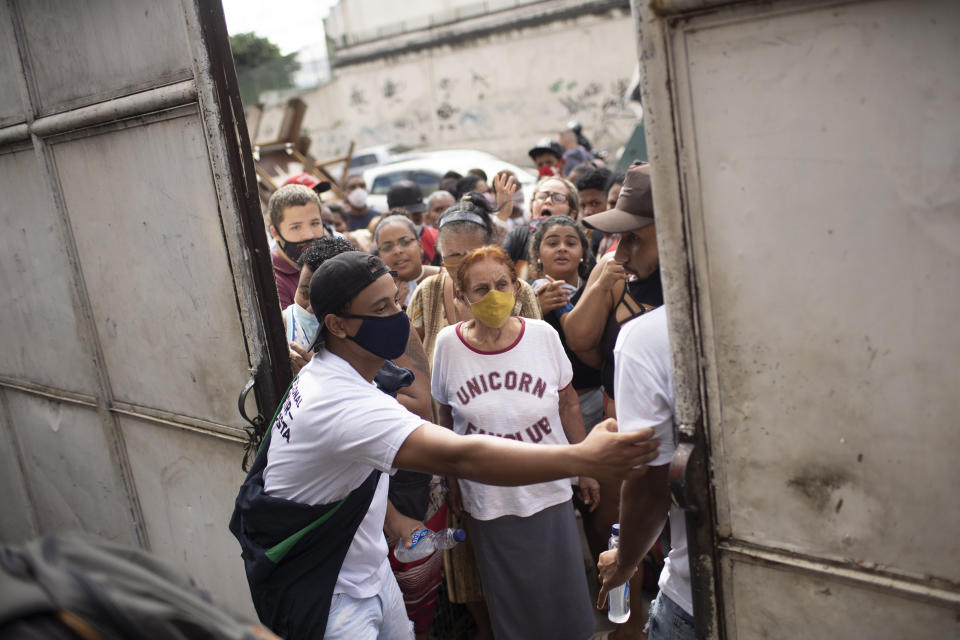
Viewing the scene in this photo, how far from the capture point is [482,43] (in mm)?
20516

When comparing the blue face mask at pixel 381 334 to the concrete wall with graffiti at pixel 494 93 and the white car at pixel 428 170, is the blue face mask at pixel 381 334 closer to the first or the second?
the white car at pixel 428 170

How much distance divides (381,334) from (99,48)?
1.79m

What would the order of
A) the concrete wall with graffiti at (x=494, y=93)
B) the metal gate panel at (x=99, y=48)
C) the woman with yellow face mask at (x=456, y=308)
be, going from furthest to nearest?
the concrete wall with graffiti at (x=494, y=93) < the woman with yellow face mask at (x=456, y=308) < the metal gate panel at (x=99, y=48)

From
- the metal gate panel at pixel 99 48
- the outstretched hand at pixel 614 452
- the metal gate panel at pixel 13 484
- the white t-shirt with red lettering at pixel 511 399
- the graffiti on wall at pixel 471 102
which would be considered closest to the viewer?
the outstretched hand at pixel 614 452

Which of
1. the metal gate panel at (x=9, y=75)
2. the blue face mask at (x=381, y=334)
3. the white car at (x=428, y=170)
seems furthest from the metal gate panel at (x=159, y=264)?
the white car at (x=428, y=170)

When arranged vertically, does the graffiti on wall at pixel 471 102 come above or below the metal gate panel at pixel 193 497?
above

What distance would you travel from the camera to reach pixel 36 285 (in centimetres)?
367

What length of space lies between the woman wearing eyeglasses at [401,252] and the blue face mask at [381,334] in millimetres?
1811

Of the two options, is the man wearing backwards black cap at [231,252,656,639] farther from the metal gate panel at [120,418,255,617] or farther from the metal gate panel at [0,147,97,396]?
the metal gate panel at [0,147,97,396]

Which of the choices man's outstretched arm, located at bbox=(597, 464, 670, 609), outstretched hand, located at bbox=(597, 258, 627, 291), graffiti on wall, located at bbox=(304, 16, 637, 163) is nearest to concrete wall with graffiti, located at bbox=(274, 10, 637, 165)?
graffiti on wall, located at bbox=(304, 16, 637, 163)

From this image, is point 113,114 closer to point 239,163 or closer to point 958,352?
point 239,163

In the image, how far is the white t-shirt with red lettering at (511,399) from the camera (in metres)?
2.94

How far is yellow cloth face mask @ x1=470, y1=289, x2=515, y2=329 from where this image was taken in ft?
9.77

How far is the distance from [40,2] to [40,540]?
300 centimetres
